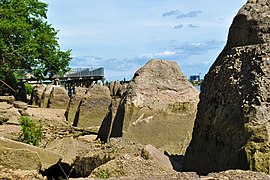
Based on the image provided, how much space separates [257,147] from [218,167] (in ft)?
2.24

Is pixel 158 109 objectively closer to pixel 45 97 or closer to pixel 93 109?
pixel 93 109

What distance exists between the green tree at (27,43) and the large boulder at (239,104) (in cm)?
2097

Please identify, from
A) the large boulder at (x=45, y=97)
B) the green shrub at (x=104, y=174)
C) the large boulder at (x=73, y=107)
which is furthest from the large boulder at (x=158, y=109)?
the large boulder at (x=45, y=97)

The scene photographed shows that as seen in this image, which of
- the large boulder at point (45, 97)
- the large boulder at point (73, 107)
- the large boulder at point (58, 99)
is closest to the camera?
the large boulder at point (73, 107)

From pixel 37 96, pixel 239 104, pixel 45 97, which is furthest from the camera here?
pixel 37 96

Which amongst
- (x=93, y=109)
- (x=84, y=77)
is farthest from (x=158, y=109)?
(x=84, y=77)

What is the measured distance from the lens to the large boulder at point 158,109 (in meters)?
8.75

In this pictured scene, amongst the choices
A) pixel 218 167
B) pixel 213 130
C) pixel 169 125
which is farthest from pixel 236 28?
pixel 169 125

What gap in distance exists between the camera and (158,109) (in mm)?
9258

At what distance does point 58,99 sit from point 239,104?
18.9 m

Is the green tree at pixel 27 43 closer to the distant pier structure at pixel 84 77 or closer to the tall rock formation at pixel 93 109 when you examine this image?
the tall rock formation at pixel 93 109

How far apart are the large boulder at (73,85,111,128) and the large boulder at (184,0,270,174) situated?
1031cm

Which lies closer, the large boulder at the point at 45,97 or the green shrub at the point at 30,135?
the green shrub at the point at 30,135

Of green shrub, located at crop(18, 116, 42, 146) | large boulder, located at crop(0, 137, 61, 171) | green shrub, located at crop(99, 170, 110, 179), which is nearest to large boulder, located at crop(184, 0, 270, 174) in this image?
green shrub, located at crop(99, 170, 110, 179)
